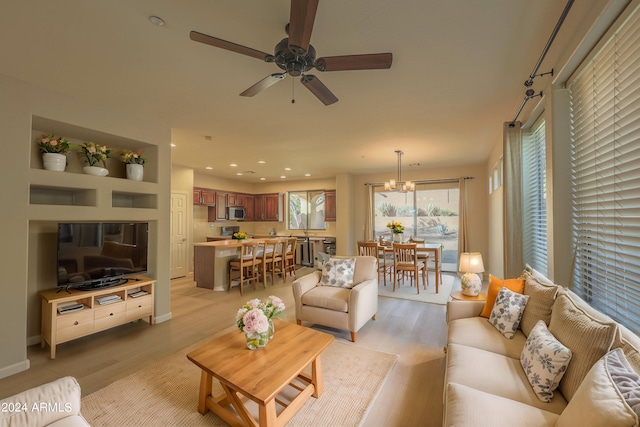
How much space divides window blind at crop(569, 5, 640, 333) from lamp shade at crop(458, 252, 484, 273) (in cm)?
97

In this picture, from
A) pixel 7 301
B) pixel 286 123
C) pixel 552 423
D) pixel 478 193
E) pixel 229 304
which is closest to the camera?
pixel 552 423

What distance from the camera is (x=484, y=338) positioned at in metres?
2.01

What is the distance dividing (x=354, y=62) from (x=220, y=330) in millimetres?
3266

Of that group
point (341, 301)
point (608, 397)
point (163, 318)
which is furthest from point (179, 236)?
point (608, 397)

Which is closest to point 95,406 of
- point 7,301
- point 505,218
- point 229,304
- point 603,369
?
point 7,301

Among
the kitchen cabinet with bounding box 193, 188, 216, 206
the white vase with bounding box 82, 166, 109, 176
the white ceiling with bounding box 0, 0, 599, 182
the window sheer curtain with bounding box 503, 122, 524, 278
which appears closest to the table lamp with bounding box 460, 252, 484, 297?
the window sheer curtain with bounding box 503, 122, 524, 278

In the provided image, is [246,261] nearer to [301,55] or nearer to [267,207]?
[267,207]

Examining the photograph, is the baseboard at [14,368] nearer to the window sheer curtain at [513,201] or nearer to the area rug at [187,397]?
the area rug at [187,397]

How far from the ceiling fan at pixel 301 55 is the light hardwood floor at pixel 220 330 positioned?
2.42 meters

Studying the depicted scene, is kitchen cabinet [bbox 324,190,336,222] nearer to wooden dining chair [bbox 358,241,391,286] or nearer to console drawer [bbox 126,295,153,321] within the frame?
wooden dining chair [bbox 358,241,391,286]

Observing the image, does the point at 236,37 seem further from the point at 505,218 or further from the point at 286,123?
the point at 505,218

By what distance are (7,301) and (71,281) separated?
51 centimetres

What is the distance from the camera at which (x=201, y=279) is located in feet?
17.5

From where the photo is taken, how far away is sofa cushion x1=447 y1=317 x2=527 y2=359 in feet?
6.16
